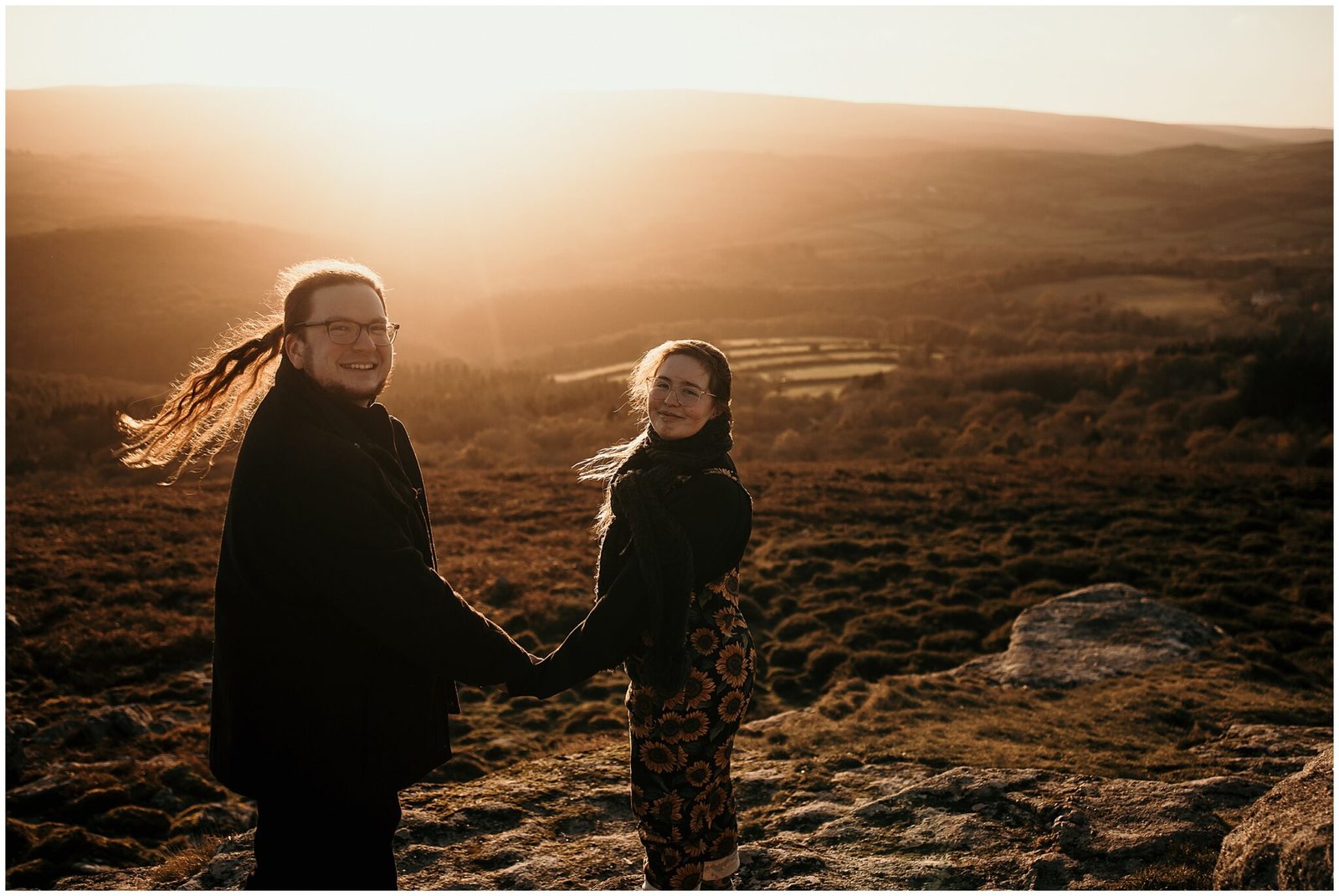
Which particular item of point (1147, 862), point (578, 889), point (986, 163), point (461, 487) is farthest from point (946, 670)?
point (986, 163)

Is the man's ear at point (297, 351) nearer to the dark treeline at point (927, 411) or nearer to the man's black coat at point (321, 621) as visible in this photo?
the man's black coat at point (321, 621)

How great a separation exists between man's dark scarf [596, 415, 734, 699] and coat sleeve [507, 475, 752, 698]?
5 centimetres

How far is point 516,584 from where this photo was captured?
39.4ft

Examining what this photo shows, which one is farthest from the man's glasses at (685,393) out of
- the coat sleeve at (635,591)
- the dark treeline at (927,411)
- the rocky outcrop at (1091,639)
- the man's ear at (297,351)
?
the dark treeline at (927,411)

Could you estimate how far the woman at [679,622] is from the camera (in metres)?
3.15

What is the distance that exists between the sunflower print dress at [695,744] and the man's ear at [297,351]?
160 centimetres

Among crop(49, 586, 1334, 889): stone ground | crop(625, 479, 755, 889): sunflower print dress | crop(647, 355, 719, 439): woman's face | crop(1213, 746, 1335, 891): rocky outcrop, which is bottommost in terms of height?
crop(49, 586, 1334, 889): stone ground

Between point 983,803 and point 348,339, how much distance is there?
400 centimetres

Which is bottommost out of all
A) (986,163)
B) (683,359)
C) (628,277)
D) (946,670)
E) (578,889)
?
(946,670)

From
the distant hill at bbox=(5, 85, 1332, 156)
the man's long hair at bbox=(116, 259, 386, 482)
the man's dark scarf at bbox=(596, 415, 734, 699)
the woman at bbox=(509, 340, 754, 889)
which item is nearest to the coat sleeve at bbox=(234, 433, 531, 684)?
the woman at bbox=(509, 340, 754, 889)

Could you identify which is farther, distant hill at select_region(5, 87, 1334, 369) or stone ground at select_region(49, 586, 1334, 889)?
distant hill at select_region(5, 87, 1334, 369)

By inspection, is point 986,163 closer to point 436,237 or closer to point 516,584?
point 436,237

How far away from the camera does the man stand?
270cm

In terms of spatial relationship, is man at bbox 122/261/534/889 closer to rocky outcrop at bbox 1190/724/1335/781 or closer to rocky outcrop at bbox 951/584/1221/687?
rocky outcrop at bbox 1190/724/1335/781
